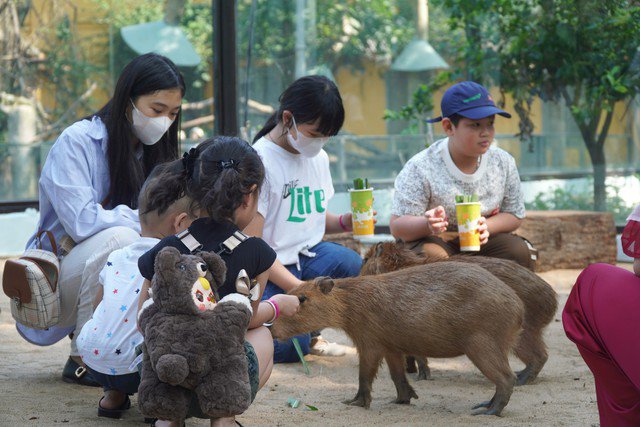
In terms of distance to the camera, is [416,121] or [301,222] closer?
[301,222]

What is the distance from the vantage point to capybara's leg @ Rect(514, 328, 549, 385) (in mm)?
4320

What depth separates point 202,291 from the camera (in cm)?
293

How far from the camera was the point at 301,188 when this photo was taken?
4.82m

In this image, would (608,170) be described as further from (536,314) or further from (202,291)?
(202,291)

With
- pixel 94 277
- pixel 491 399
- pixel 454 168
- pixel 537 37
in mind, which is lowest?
pixel 491 399

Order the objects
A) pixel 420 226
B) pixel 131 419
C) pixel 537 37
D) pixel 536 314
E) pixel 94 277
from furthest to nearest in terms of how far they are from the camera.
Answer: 1. pixel 537 37
2. pixel 420 226
3. pixel 536 314
4. pixel 94 277
5. pixel 131 419

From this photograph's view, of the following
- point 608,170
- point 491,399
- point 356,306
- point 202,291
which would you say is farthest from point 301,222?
point 608,170

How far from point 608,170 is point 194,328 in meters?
6.43

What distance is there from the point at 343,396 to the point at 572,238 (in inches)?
161

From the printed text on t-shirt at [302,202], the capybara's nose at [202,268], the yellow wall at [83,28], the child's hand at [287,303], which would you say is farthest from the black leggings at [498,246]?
the yellow wall at [83,28]

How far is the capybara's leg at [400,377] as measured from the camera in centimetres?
397

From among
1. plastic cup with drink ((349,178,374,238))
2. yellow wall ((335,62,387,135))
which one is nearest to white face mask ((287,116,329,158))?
plastic cup with drink ((349,178,374,238))

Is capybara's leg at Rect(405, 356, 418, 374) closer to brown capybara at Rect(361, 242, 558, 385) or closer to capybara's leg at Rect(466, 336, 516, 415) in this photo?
brown capybara at Rect(361, 242, 558, 385)

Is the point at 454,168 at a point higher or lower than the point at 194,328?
higher
